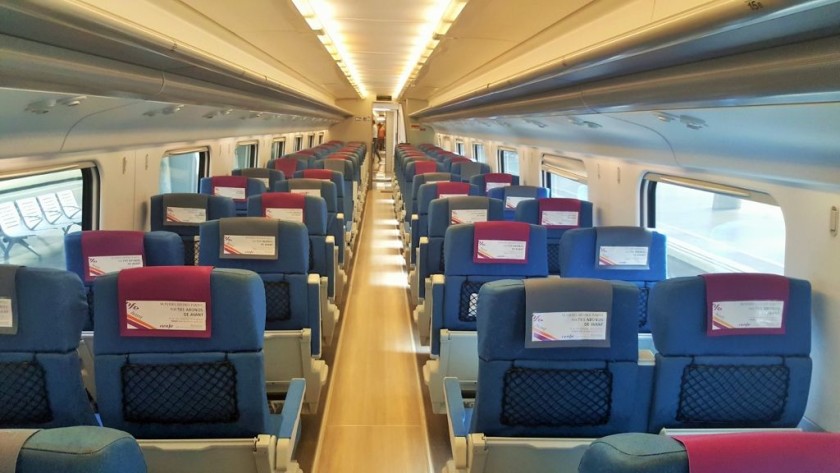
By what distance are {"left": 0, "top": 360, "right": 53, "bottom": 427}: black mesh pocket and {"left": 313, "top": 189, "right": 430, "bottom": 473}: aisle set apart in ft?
5.60

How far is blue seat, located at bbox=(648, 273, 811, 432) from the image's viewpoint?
96.9 inches

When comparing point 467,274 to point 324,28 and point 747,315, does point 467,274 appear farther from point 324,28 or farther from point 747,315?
point 324,28

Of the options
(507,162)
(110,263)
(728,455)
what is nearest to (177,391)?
(110,263)

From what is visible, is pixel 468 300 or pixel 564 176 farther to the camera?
pixel 564 176

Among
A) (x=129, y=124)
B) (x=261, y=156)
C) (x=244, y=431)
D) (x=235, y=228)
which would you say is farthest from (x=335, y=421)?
(x=261, y=156)

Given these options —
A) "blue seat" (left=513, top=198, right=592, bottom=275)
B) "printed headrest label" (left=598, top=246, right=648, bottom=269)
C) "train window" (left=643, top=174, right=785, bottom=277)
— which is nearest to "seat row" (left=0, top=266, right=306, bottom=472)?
"printed headrest label" (left=598, top=246, right=648, bottom=269)

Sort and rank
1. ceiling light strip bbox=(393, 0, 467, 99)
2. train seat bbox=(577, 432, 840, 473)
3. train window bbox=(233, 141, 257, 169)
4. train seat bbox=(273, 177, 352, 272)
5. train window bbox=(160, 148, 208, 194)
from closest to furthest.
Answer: train seat bbox=(577, 432, 840, 473)
ceiling light strip bbox=(393, 0, 467, 99)
train seat bbox=(273, 177, 352, 272)
train window bbox=(160, 148, 208, 194)
train window bbox=(233, 141, 257, 169)

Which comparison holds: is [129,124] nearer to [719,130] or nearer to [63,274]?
[63,274]

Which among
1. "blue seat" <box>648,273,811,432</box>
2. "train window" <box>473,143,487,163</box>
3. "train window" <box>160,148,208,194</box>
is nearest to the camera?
"blue seat" <box>648,273,811,432</box>

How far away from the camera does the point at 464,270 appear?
4004 mm

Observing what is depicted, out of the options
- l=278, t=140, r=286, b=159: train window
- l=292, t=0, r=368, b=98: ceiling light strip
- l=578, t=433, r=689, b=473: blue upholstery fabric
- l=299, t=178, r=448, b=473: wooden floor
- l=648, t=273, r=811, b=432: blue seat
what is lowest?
l=299, t=178, r=448, b=473: wooden floor

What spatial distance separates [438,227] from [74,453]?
4271 millimetres

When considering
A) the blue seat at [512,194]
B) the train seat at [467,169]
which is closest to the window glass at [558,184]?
the train seat at [467,169]

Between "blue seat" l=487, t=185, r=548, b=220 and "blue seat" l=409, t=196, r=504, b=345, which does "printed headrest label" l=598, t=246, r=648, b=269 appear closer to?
"blue seat" l=409, t=196, r=504, b=345
